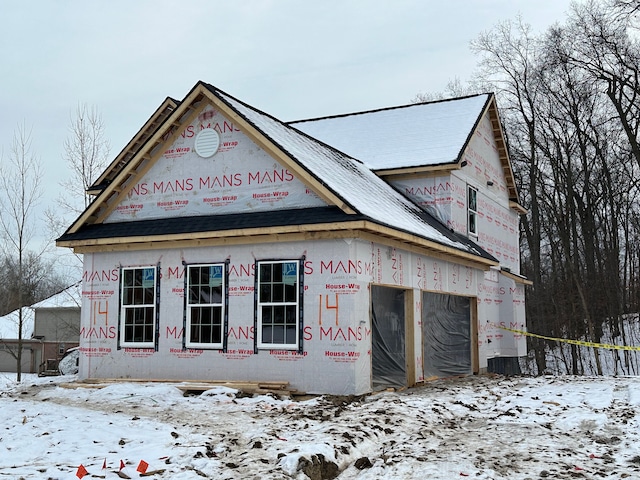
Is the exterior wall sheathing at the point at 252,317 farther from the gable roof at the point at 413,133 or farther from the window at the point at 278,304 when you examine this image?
the gable roof at the point at 413,133

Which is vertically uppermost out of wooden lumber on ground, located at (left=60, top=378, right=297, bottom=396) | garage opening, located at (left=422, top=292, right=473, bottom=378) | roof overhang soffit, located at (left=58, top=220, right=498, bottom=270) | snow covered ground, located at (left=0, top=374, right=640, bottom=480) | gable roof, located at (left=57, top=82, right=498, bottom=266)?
gable roof, located at (left=57, top=82, right=498, bottom=266)

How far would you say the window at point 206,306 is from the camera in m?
13.9

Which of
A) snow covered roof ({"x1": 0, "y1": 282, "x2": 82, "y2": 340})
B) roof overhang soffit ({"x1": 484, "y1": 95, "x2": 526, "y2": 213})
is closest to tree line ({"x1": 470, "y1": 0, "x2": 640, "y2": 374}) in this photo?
roof overhang soffit ({"x1": 484, "y1": 95, "x2": 526, "y2": 213})

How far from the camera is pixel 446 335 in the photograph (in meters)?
18.1

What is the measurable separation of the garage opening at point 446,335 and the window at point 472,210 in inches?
92.5

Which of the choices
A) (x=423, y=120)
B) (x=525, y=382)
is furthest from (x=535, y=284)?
(x=525, y=382)

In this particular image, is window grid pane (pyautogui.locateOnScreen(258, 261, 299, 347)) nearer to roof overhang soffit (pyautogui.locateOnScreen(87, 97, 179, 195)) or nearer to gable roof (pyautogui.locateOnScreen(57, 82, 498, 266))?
gable roof (pyautogui.locateOnScreen(57, 82, 498, 266))

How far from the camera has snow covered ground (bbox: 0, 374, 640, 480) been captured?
7426mm

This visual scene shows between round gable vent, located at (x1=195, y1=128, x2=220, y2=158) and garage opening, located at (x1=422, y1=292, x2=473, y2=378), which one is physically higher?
round gable vent, located at (x1=195, y1=128, x2=220, y2=158)

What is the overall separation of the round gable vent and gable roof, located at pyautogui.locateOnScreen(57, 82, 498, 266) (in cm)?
49

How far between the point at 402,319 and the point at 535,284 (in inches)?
772

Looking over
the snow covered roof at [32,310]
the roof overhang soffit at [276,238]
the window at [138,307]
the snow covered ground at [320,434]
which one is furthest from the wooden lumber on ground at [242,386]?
the snow covered roof at [32,310]

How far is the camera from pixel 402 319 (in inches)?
679

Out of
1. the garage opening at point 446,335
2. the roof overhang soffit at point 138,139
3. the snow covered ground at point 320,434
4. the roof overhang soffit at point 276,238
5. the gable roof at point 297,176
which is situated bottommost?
the snow covered ground at point 320,434
